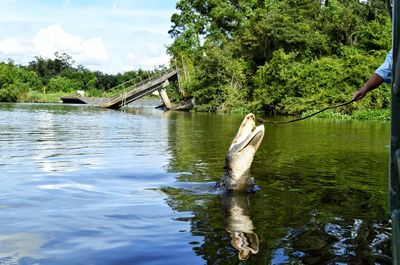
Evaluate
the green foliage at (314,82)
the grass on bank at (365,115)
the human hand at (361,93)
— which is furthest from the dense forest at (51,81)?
the human hand at (361,93)

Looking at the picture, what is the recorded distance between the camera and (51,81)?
86188mm

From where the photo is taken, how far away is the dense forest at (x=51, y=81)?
69500 mm

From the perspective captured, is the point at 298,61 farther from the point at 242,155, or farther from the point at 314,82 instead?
the point at 242,155

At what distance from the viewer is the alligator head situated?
728 cm

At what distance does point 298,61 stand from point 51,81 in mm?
57800

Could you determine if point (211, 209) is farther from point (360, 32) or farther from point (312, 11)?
point (312, 11)

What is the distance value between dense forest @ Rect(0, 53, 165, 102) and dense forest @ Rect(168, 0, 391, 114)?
62.7 ft

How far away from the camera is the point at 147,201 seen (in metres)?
7.07

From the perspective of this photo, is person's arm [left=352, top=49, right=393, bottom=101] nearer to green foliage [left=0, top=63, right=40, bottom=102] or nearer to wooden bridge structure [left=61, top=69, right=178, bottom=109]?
A: wooden bridge structure [left=61, top=69, right=178, bottom=109]

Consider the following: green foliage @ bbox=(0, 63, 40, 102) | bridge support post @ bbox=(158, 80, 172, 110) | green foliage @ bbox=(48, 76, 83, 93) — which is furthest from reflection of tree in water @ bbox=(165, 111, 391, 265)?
green foliage @ bbox=(48, 76, 83, 93)

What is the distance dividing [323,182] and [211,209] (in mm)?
3109

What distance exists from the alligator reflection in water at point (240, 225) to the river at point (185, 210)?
0.01 metres

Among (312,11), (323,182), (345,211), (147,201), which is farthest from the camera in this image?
(312,11)

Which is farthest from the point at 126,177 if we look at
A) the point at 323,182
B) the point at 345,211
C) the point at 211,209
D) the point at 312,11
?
the point at 312,11
